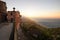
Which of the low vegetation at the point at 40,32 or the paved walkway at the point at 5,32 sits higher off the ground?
the paved walkway at the point at 5,32

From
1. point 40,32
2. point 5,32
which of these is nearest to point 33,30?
point 40,32

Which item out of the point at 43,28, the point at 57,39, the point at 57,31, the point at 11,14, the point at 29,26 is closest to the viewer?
the point at 11,14

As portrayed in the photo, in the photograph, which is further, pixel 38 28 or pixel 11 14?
pixel 38 28

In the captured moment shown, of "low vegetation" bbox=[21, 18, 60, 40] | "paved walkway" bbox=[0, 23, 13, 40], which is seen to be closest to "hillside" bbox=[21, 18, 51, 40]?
"low vegetation" bbox=[21, 18, 60, 40]

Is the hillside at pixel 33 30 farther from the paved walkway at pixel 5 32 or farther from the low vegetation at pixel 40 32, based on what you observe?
the paved walkway at pixel 5 32

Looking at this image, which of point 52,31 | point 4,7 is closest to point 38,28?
point 52,31

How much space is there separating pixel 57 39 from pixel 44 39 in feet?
4.81

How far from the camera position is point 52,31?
15.1 m

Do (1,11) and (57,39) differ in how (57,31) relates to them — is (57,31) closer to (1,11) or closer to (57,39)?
(57,39)

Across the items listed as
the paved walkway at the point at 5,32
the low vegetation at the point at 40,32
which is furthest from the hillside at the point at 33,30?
the paved walkway at the point at 5,32

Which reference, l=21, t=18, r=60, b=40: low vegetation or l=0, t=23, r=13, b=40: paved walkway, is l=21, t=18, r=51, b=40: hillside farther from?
l=0, t=23, r=13, b=40: paved walkway

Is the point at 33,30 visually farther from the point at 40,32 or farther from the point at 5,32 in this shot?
the point at 5,32

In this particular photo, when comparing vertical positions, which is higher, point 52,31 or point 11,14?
point 11,14

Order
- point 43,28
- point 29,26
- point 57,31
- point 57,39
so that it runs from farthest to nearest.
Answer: point 29,26
point 43,28
point 57,31
point 57,39
